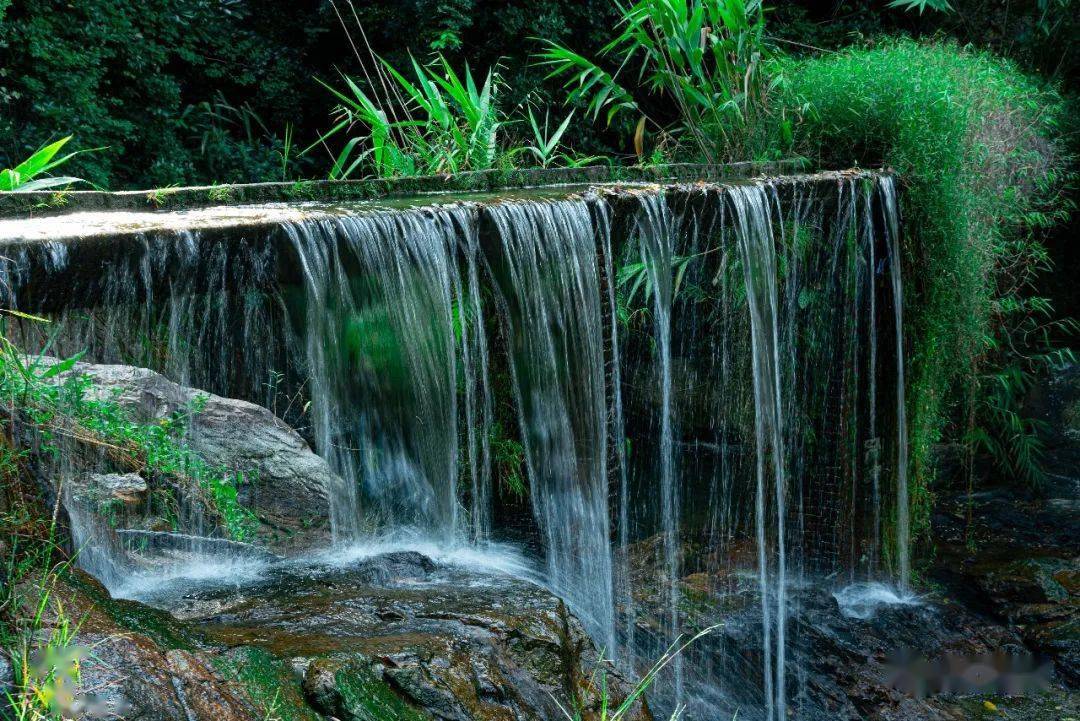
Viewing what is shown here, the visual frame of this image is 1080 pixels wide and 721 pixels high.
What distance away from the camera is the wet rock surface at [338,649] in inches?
105

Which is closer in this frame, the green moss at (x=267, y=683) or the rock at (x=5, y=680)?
the rock at (x=5, y=680)

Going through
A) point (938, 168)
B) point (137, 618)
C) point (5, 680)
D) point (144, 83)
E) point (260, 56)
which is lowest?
point (137, 618)

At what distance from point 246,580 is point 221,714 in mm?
1368

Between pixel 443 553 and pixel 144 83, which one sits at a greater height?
pixel 144 83

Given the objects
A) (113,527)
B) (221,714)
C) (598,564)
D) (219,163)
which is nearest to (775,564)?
(598,564)

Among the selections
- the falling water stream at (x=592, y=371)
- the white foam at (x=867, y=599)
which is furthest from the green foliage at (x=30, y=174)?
the white foam at (x=867, y=599)

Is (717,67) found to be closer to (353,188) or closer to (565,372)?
(353,188)

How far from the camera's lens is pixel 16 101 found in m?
Result: 8.73

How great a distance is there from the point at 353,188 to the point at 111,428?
2.19 metres

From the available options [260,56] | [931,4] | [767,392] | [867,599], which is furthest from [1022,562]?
[260,56]

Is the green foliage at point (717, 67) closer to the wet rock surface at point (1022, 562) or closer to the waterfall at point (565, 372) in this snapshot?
the waterfall at point (565, 372)

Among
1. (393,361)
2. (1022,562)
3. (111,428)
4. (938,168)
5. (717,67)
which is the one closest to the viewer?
(111,428)

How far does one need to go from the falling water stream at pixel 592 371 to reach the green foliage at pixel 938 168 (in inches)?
11.5

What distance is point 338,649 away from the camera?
3.12 m
